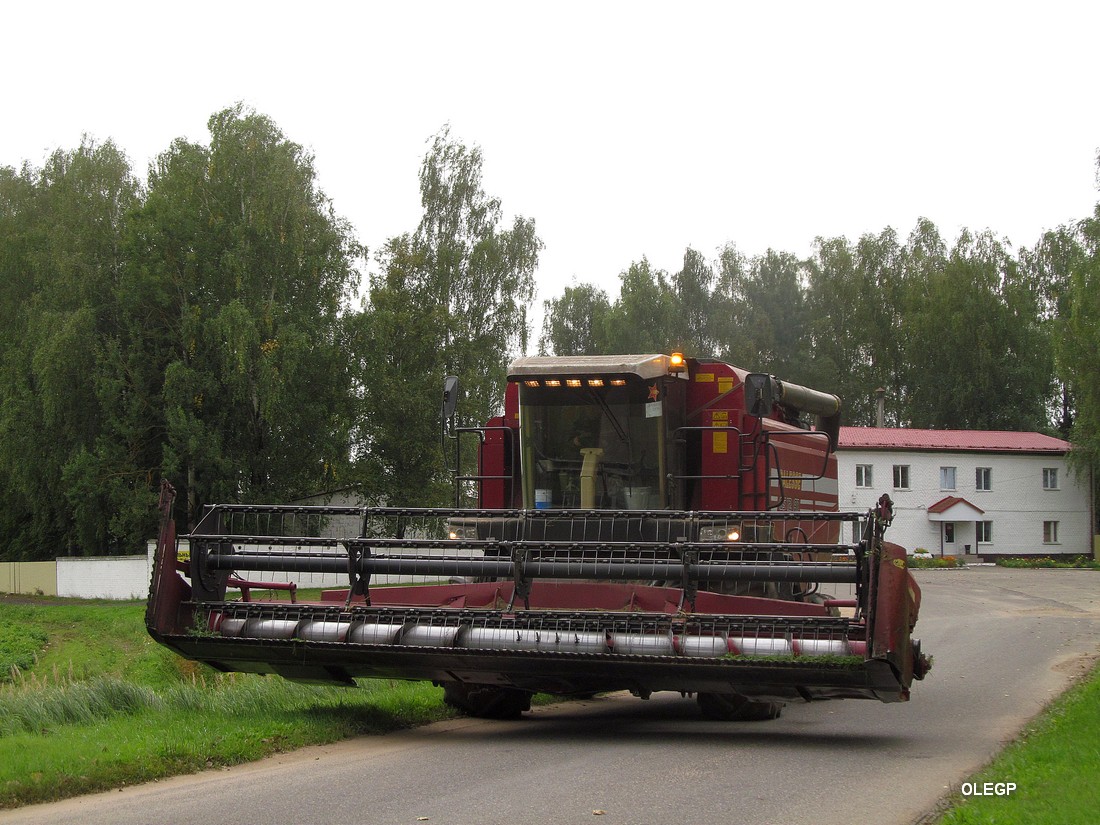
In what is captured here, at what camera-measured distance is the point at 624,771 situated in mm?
8266

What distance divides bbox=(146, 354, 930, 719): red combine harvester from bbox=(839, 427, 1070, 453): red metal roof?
48230 mm

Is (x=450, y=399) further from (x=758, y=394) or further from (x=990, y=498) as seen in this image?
(x=990, y=498)

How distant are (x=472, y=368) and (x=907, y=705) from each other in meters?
34.0

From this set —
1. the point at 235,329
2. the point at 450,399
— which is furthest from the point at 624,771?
the point at 235,329

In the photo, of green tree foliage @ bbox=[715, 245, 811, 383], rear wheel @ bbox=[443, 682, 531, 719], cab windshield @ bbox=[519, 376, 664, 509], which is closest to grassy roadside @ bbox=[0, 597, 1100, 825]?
rear wheel @ bbox=[443, 682, 531, 719]

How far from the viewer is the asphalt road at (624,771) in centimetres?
700

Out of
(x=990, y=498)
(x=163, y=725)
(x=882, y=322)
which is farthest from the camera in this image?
(x=882, y=322)

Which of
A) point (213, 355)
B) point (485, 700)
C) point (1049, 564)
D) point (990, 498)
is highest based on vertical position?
point (213, 355)

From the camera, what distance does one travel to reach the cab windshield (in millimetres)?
11750

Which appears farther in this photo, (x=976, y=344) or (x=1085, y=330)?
(x=976, y=344)

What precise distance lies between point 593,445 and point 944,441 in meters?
53.0

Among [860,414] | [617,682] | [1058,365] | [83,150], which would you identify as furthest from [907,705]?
[860,414]

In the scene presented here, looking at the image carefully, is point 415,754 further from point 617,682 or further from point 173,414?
point 173,414

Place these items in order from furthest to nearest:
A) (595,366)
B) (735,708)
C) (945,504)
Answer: (945,504), (595,366), (735,708)
